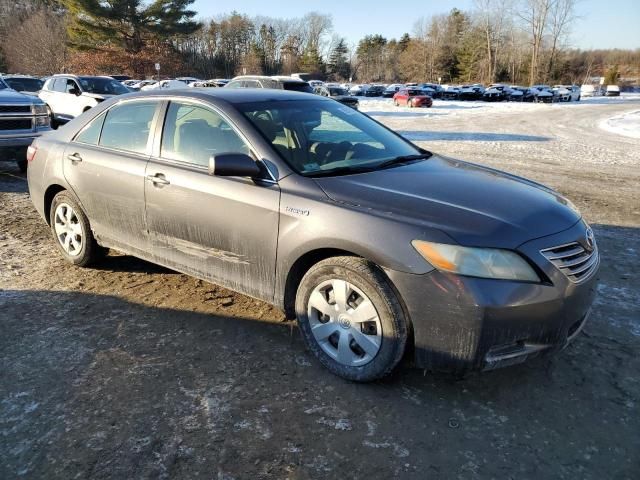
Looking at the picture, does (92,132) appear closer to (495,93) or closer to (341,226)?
(341,226)

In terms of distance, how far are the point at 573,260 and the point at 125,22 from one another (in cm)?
6562

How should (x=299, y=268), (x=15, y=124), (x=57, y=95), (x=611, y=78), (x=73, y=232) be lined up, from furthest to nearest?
1. (x=611, y=78)
2. (x=57, y=95)
3. (x=15, y=124)
4. (x=73, y=232)
5. (x=299, y=268)

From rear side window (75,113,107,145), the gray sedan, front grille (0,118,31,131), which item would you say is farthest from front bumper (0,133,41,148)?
the gray sedan

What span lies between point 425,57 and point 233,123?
9364cm

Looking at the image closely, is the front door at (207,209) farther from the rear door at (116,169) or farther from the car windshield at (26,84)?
the car windshield at (26,84)

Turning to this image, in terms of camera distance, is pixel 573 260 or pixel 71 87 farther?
pixel 71 87

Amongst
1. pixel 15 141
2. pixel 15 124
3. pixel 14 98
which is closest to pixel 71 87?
pixel 14 98

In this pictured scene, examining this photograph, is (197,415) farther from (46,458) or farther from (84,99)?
(84,99)

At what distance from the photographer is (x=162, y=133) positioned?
383 centimetres

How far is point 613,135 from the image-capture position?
17.6 meters

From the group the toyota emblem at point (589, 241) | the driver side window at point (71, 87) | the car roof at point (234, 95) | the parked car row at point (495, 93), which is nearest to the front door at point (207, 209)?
the car roof at point (234, 95)

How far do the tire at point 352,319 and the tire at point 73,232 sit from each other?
7.94 ft

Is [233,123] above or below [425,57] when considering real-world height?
below

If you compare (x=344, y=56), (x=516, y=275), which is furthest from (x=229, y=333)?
(x=344, y=56)
